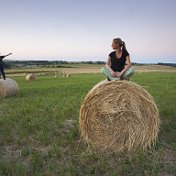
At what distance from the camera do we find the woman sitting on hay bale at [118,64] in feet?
28.7

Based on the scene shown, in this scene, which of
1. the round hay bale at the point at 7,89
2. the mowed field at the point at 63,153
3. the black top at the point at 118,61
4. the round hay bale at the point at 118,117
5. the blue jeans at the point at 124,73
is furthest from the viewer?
the round hay bale at the point at 7,89

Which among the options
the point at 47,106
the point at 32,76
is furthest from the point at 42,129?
the point at 32,76

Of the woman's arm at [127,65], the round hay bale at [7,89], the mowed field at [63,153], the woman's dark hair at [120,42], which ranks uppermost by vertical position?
the woman's dark hair at [120,42]

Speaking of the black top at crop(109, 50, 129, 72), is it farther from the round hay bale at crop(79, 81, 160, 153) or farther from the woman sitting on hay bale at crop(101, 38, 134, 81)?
the round hay bale at crop(79, 81, 160, 153)

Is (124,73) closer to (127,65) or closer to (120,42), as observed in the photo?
(127,65)

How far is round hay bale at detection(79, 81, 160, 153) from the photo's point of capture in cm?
759

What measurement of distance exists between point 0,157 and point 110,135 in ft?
7.23

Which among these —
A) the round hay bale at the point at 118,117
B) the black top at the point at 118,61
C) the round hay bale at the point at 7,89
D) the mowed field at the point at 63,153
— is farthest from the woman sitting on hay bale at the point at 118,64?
the round hay bale at the point at 7,89

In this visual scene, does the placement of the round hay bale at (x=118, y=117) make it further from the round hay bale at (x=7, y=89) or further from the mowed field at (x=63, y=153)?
the round hay bale at (x=7, y=89)

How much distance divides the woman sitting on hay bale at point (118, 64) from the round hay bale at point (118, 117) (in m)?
0.91

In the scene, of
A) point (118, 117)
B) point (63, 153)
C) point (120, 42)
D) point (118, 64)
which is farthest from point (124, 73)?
point (63, 153)

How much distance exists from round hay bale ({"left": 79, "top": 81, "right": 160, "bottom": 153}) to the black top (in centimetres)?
135

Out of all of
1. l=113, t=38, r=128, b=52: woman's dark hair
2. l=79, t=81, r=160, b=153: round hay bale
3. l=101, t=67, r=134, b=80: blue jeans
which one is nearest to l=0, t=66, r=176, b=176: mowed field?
l=79, t=81, r=160, b=153: round hay bale

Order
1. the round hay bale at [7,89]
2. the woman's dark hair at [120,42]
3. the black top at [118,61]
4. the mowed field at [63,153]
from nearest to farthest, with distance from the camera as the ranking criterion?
the mowed field at [63,153]
the woman's dark hair at [120,42]
the black top at [118,61]
the round hay bale at [7,89]
